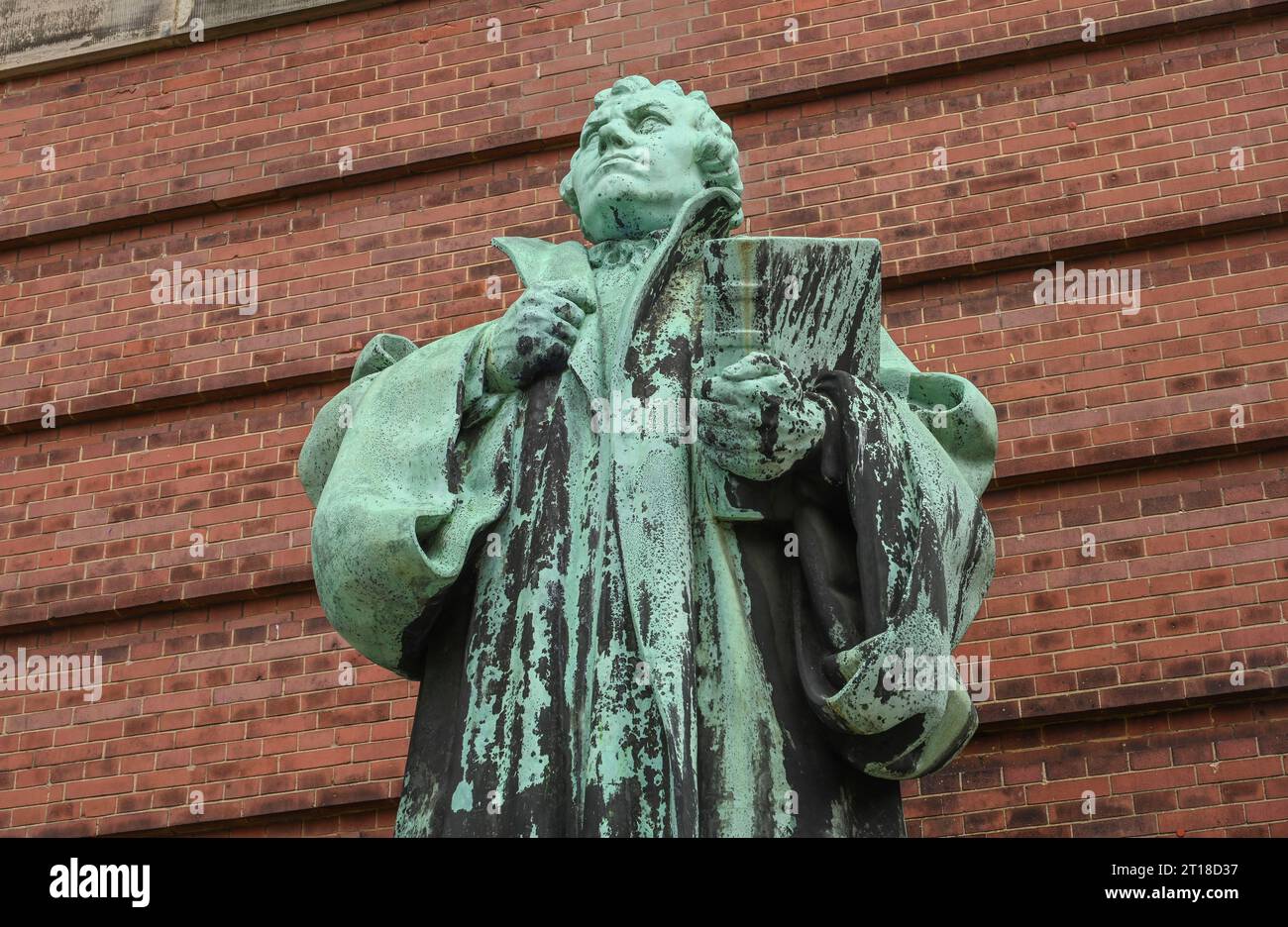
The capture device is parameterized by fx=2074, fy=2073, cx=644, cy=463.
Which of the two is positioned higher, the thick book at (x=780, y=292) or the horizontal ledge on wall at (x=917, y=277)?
the horizontal ledge on wall at (x=917, y=277)

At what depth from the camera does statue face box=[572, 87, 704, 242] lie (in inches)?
173

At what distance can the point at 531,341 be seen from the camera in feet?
13.4

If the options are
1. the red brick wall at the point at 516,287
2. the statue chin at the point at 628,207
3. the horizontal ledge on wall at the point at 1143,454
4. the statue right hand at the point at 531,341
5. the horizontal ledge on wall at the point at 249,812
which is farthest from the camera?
the horizontal ledge on wall at the point at 249,812

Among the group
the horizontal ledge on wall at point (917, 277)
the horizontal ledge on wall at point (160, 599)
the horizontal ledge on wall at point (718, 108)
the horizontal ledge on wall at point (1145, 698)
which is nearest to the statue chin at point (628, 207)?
the horizontal ledge on wall at point (917, 277)

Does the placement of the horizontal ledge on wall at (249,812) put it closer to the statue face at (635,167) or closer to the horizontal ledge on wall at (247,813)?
the horizontal ledge on wall at (247,813)

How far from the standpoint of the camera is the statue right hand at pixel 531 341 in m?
4.08

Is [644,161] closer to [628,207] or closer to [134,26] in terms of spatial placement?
[628,207]

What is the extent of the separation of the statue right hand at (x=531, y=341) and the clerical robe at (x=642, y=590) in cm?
3

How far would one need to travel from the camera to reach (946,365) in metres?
7.66

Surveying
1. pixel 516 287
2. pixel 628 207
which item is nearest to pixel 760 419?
pixel 628 207

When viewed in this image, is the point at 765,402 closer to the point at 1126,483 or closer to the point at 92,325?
the point at 1126,483

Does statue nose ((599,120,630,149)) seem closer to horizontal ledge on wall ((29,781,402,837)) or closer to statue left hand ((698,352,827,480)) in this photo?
statue left hand ((698,352,827,480))

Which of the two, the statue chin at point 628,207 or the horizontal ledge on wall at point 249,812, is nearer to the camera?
the statue chin at point 628,207

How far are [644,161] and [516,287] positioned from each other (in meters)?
Answer: 3.85
